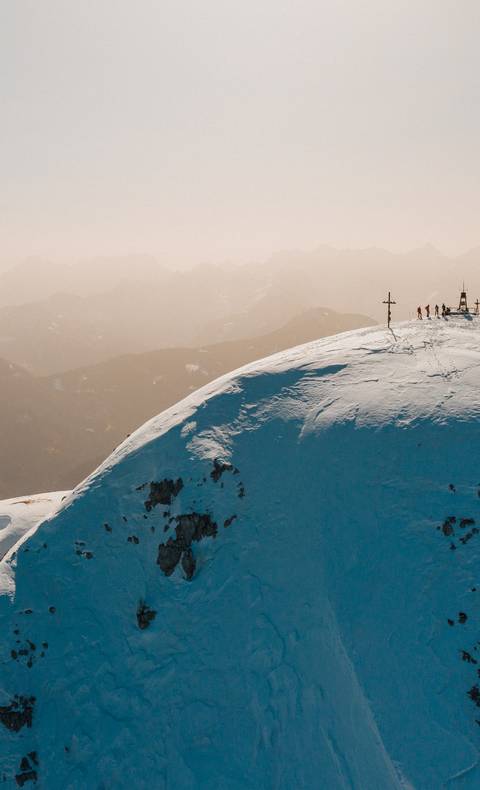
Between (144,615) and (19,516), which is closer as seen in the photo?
(144,615)

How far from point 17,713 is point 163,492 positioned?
1424cm

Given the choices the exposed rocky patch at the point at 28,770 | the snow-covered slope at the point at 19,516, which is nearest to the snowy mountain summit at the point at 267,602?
the exposed rocky patch at the point at 28,770

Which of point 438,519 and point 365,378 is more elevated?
point 365,378

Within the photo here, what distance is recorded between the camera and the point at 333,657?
23.4 meters

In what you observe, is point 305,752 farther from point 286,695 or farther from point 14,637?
point 14,637

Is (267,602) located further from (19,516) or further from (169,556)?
(19,516)

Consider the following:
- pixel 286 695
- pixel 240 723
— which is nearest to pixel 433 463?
pixel 286 695

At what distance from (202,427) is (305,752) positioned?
1977cm

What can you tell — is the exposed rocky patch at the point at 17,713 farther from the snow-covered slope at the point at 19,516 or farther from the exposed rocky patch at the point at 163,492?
the snow-covered slope at the point at 19,516

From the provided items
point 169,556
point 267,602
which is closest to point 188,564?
point 169,556

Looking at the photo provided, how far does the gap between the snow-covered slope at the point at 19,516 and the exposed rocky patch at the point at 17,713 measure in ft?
103

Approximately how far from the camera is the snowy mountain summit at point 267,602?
21.9 metres

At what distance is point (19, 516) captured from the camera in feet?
217

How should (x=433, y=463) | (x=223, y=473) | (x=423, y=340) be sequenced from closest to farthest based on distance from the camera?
(x=433, y=463), (x=223, y=473), (x=423, y=340)
